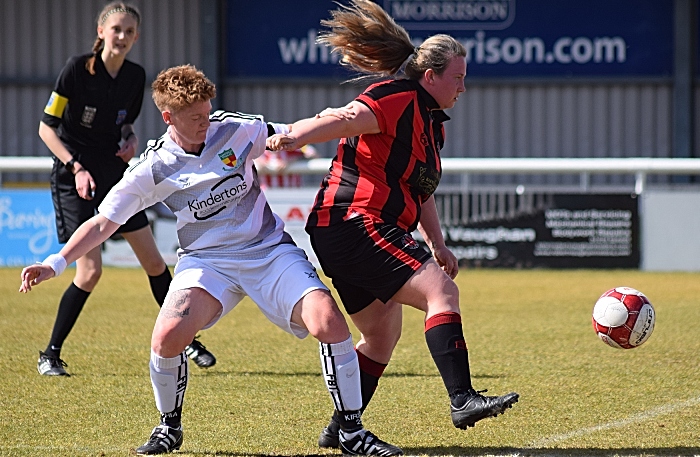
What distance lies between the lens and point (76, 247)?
162 inches

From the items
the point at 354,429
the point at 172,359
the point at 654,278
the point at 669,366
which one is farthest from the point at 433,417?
the point at 654,278

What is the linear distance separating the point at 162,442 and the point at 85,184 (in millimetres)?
2287

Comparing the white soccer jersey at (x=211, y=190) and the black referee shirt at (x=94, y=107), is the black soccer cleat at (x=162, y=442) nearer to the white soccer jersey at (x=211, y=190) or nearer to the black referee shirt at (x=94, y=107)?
the white soccer jersey at (x=211, y=190)

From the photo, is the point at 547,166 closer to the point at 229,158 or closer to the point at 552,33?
the point at 552,33

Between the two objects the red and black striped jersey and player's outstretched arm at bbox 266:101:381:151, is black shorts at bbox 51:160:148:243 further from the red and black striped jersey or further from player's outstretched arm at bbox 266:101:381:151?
player's outstretched arm at bbox 266:101:381:151

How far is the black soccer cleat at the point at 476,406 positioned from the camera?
379cm

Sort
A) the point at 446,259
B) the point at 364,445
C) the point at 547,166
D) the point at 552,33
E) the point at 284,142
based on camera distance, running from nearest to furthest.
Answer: the point at 284,142
the point at 364,445
the point at 446,259
the point at 547,166
the point at 552,33

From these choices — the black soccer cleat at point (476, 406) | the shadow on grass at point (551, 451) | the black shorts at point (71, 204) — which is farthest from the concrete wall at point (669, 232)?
the black soccer cleat at point (476, 406)

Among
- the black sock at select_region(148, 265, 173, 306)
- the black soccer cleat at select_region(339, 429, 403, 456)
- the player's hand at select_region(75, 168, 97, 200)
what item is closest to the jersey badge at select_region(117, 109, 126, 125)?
the player's hand at select_region(75, 168, 97, 200)

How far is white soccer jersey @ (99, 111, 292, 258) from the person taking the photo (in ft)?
13.8

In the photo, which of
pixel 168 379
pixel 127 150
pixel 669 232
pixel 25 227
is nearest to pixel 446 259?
pixel 168 379

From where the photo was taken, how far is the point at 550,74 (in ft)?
60.1

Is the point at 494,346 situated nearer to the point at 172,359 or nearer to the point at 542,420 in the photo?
the point at 542,420

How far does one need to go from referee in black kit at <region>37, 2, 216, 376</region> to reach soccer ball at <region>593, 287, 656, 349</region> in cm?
239
